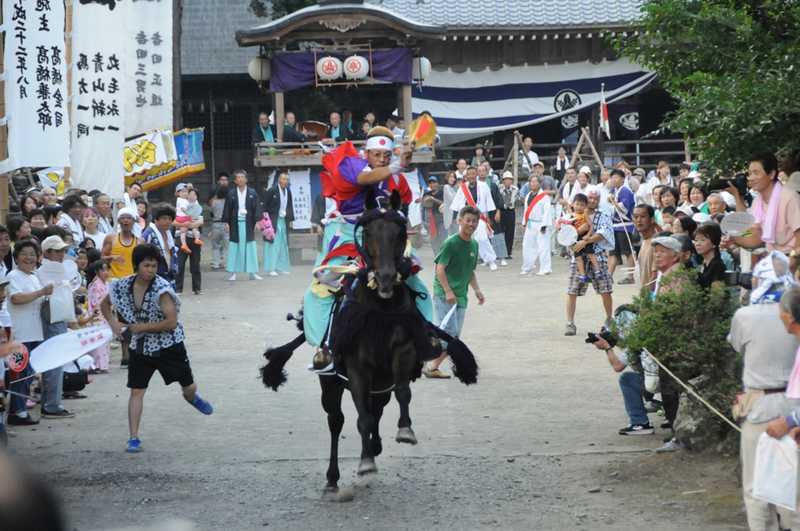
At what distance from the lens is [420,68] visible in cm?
2727

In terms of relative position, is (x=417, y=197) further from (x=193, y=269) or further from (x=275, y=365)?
(x=275, y=365)

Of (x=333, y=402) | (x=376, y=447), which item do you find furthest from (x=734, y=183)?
(x=333, y=402)

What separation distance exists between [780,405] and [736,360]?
Result: 1866 mm

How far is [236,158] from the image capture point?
106 feet

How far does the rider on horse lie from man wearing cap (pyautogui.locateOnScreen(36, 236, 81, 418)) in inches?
121

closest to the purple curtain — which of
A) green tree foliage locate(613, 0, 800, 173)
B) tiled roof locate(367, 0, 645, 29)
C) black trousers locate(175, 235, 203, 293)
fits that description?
tiled roof locate(367, 0, 645, 29)

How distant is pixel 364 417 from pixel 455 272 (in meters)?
4.69

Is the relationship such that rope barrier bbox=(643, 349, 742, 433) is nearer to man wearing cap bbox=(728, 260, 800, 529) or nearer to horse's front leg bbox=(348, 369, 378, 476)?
man wearing cap bbox=(728, 260, 800, 529)

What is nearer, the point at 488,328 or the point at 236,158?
the point at 488,328

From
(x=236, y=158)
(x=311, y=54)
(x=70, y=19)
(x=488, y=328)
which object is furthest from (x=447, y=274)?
(x=236, y=158)

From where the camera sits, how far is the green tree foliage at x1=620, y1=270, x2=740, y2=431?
785 centimetres

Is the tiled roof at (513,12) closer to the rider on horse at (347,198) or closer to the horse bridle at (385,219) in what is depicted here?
the rider on horse at (347,198)

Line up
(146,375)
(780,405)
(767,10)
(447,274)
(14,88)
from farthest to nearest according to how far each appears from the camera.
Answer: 1. (14,88)
2. (447,274)
3. (146,375)
4. (767,10)
5. (780,405)

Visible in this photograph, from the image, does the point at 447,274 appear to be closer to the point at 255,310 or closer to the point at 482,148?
the point at 255,310
